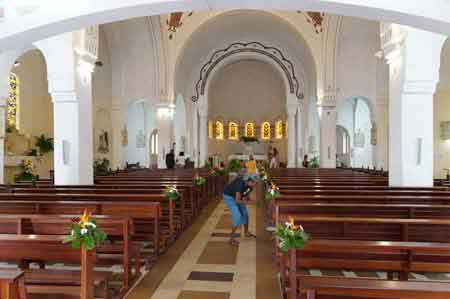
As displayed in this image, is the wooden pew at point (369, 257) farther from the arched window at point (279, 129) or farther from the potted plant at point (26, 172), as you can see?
the arched window at point (279, 129)

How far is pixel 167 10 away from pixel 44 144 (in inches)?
480

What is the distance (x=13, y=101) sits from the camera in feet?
49.2

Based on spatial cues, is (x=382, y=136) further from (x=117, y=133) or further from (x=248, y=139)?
(x=117, y=133)

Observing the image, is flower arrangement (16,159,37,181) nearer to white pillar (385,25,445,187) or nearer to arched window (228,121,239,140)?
white pillar (385,25,445,187)

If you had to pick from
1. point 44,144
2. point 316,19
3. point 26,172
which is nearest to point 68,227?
point 26,172

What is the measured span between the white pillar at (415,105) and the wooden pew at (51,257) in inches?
250

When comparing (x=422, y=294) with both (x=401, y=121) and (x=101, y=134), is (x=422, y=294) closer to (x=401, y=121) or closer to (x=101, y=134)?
(x=401, y=121)

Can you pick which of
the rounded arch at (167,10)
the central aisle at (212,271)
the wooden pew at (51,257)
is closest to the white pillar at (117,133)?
Answer: the central aisle at (212,271)

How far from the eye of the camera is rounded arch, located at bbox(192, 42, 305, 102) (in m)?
22.5

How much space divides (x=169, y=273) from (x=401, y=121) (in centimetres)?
549

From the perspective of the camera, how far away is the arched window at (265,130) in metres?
27.9

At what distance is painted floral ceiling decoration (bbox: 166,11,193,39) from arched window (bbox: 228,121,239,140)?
1132cm

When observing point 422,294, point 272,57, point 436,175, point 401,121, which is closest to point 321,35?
point 272,57

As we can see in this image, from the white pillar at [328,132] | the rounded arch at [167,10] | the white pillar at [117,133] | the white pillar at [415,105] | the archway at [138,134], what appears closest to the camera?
the rounded arch at [167,10]
